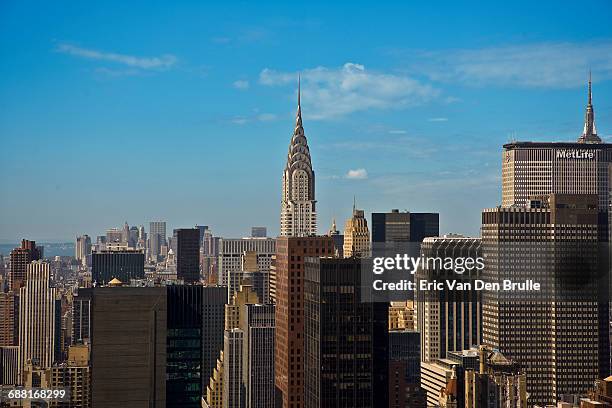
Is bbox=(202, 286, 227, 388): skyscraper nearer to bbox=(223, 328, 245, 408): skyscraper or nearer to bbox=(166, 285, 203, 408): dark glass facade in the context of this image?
bbox=(223, 328, 245, 408): skyscraper

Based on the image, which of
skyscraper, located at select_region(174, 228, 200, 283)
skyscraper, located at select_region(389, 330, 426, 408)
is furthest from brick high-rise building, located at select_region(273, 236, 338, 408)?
skyscraper, located at select_region(174, 228, 200, 283)

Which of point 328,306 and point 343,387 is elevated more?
point 328,306

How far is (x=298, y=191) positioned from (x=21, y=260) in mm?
6857

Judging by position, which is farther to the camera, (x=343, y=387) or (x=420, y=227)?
(x=420, y=227)

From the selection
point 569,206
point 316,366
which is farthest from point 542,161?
point 316,366

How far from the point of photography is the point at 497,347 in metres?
18.2

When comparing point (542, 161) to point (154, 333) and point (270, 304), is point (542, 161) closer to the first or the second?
point (270, 304)

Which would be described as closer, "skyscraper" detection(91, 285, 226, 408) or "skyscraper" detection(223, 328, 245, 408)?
"skyscraper" detection(91, 285, 226, 408)

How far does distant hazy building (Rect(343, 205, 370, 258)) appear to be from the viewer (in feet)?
46.5

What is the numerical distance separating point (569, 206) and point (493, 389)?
650cm

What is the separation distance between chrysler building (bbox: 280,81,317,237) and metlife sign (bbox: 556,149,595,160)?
28.5 ft

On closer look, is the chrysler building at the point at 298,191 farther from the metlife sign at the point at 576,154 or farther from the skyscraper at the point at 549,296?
the metlife sign at the point at 576,154

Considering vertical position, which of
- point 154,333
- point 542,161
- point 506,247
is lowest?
point 154,333

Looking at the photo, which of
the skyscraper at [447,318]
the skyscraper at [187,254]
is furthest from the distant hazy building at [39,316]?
the skyscraper at [447,318]
